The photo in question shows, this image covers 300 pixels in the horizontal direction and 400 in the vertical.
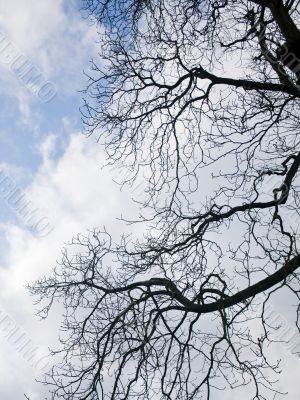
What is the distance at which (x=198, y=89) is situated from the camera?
5465 millimetres

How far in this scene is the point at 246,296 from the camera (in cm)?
482

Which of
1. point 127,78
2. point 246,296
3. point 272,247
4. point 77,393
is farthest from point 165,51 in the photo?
point 77,393

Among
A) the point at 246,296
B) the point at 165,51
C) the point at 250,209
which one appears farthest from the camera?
the point at 165,51

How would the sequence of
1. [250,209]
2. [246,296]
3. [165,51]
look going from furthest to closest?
[165,51]
[250,209]
[246,296]

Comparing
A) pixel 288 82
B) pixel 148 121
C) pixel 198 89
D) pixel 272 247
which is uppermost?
pixel 288 82

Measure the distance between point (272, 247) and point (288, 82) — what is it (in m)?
1.91

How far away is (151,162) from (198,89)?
1085 millimetres

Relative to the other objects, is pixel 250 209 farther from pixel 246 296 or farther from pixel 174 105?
pixel 174 105

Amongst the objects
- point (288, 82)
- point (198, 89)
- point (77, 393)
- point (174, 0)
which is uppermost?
point (174, 0)

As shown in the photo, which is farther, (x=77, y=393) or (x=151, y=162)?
(x=151, y=162)

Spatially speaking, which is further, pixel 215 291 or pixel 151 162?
pixel 151 162

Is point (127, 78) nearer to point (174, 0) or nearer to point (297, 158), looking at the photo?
point (174, 0)

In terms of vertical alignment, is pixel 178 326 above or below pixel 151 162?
below

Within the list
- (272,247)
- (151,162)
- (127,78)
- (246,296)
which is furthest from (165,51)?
(246,296)
